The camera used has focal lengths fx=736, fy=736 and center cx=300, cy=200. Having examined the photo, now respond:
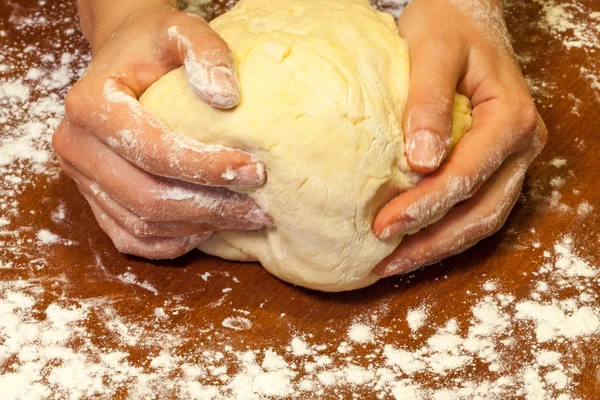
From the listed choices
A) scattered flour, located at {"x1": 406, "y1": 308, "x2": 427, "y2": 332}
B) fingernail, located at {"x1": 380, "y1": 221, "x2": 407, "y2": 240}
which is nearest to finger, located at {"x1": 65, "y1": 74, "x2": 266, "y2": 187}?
fingernail, located at {"x1": 380, "y1": 221, "x2": 407, "y2": 240}

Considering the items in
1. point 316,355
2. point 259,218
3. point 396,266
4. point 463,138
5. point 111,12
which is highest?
point 111,12

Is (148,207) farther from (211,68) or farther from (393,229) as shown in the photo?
(393,229)

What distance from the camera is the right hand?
1312 millimetres

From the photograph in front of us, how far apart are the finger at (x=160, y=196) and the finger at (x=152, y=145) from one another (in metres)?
0.06

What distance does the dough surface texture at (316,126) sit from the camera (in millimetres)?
1345

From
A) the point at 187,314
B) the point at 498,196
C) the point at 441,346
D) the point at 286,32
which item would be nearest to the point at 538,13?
the point at 498,196

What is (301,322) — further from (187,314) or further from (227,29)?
(227,29)

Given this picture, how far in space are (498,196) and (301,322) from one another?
1.59 ft

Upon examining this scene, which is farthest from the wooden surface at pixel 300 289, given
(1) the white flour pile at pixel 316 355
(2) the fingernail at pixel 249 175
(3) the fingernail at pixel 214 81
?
(3) the fingernail at pixel 214 81

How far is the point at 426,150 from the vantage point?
137 centimetres

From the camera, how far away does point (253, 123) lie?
52.2 inches

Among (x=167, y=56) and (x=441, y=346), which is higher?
(x=167, y=56)

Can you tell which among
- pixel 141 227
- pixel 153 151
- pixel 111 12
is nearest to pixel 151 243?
pixel 141 227

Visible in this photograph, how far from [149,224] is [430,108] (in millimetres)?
598
